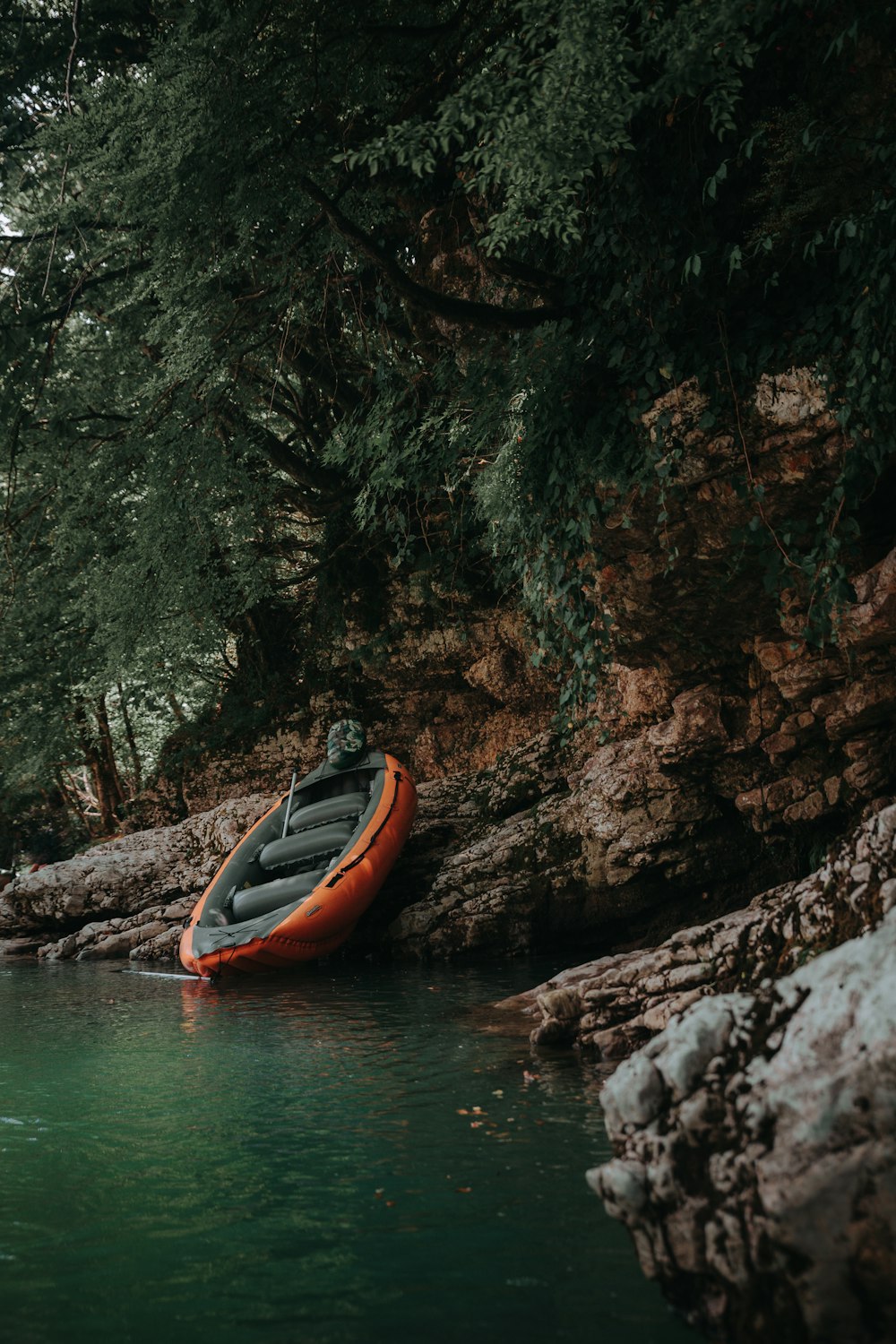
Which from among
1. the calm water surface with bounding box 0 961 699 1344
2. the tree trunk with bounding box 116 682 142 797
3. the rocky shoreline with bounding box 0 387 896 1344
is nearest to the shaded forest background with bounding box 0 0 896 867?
the rocky shoreline with bounding box 0 387 896 1344

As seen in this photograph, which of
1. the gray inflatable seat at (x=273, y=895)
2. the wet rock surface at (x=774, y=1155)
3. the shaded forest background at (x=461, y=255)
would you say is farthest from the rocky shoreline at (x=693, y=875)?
the gray inflatable seat at (x=273, y=895)

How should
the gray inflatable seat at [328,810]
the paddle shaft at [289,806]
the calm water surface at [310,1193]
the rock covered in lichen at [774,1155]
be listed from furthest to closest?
the paddle shaft at [289,806], the gray inflatable seat at [328,810], the calm water surface at [310,1193], the rock covered in lichen at [774,1155]

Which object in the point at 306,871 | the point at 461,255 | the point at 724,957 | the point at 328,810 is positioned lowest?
the point at 724,957

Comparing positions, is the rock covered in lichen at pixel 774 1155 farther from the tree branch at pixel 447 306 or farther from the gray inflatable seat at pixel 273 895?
the gray inflatable seat at pixel 273 895

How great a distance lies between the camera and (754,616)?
7363 millimetres

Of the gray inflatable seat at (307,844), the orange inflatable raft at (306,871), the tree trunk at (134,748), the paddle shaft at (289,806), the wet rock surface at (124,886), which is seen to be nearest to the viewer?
the orange inflatable raft at (306,871)

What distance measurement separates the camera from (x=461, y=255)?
8.45 metres

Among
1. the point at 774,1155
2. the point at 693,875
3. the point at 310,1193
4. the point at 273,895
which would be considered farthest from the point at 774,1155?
the point at 273,895

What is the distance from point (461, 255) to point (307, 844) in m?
5.42

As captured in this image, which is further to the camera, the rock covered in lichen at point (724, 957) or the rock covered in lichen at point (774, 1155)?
the rock covered in lichen at point (724, 957)

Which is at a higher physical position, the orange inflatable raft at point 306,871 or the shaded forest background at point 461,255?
the shaded forest background at point 461,255

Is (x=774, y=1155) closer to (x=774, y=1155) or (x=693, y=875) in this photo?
(x=774, y=1155)

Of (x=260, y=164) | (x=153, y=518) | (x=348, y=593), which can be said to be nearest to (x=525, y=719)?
(x=348, y=593)

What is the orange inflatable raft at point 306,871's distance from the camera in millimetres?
8945
